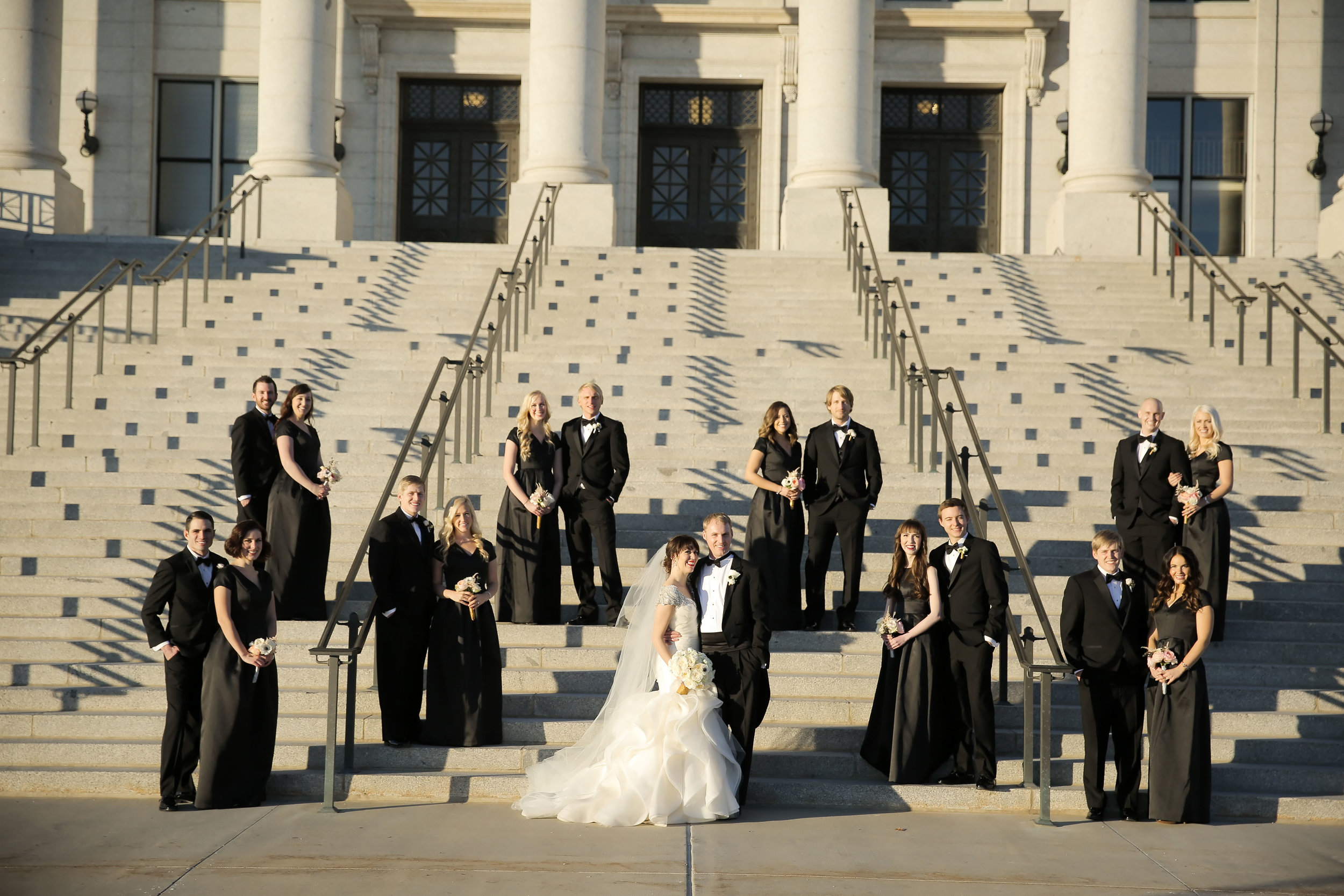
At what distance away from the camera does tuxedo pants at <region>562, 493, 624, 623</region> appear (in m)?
10.0

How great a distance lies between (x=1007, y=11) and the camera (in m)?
24.1

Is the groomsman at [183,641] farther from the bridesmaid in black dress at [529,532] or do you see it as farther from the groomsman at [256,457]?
the bridesmaid in black dress at [529,532]

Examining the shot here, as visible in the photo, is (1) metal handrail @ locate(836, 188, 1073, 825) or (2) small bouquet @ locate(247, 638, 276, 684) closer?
(2) small bouquet @ locate(247, 638, 276, 684)

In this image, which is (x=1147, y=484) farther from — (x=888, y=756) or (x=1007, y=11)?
(x=1007, y=11)

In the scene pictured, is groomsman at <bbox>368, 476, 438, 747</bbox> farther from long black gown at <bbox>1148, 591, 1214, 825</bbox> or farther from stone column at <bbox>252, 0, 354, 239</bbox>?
stone column at <bbox>252, 0, 354, 239</bbox>

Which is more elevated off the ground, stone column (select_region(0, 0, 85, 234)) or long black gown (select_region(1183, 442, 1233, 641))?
stone column (select_region(0, 0, 85, 234))

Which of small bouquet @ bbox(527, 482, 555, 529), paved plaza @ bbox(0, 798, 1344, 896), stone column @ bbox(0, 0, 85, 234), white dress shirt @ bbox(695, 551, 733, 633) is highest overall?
stone column @ bbox(0, 0, 85, 234)

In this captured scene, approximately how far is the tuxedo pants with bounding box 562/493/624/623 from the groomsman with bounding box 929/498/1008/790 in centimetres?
256

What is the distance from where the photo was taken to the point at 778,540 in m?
9.88

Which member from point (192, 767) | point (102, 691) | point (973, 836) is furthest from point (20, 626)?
point (973, 836)

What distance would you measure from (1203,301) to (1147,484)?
787 cm

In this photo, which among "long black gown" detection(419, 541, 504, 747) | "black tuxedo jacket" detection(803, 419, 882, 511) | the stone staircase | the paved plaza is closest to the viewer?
→ the paved plaza

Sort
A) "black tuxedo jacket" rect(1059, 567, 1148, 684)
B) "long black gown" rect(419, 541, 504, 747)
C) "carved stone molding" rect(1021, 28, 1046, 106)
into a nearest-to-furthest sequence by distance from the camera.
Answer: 1. "black tuxedo jacket" rect(1059, 567, 1148, 684)
2. "long black gown" rect(419, 541, 504, 747)
3. "carved stone molding" rect(1021, 28, 1046, 106)

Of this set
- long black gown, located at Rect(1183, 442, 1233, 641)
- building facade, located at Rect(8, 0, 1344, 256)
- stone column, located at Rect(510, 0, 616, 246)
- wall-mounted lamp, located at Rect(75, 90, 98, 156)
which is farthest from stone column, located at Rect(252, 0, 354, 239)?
long black gown, located at Rect(1183, 442, 1233, 641)
